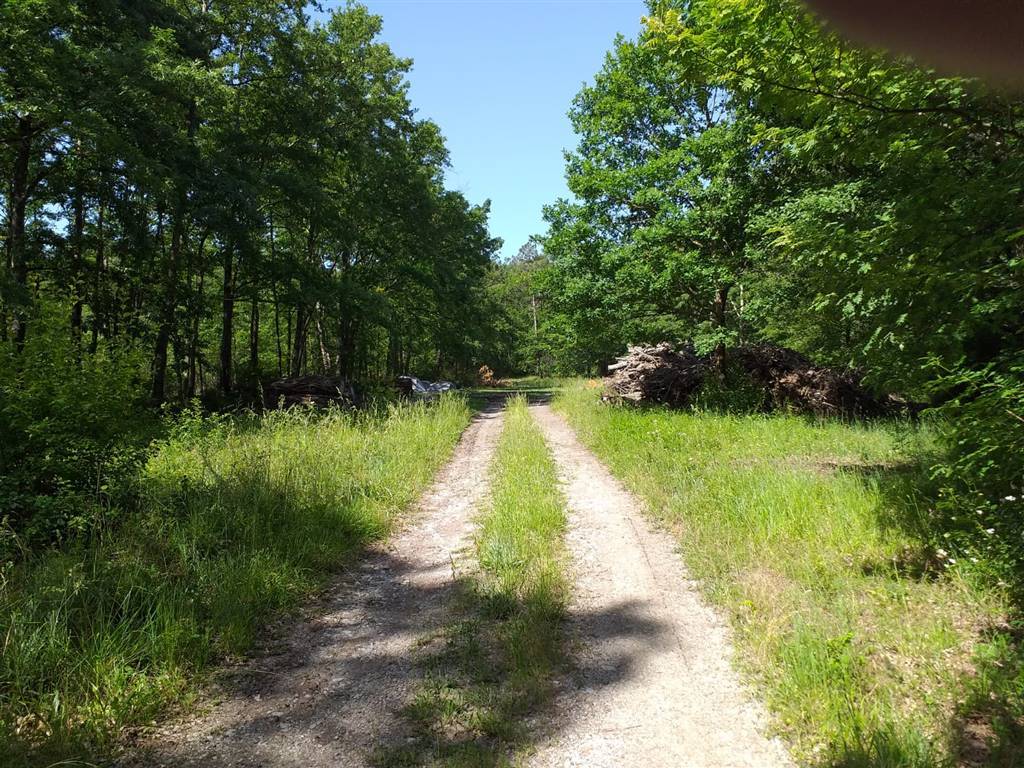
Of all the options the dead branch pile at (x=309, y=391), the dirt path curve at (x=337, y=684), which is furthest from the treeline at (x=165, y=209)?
the dirt path curve at (x=337, y=684)

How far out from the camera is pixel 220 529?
4934mm

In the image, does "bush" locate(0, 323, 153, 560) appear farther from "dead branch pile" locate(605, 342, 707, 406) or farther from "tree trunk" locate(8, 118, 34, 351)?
"dead branch pile" locate(605, 342, 707, 406)

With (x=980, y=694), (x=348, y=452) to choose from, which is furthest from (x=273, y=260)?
(x=980, y=694)

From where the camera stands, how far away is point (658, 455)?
816 cm

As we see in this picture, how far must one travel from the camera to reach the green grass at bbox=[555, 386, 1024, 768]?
2424 mm

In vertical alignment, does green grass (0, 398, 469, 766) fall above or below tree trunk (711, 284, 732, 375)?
below

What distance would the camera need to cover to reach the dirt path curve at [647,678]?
2.50m

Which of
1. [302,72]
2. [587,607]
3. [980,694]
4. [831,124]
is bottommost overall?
[587,607]

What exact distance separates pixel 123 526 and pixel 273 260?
14.0 metres

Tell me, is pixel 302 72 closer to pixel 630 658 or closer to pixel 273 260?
pixel 273 260

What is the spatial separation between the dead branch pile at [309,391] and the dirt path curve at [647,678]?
12.0 metres

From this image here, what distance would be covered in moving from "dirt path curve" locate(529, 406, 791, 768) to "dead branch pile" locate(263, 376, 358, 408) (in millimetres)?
11996

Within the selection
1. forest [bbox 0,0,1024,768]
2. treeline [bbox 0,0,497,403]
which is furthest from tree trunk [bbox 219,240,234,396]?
forest [bbox 0,0,1024,768]

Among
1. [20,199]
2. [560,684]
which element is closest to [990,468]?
[560,684]
